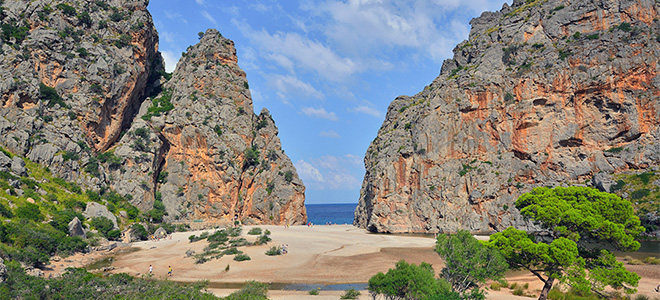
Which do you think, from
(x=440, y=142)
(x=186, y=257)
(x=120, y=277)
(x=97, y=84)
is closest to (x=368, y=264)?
(x=186, y=257)

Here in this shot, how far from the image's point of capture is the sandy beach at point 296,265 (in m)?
29.7

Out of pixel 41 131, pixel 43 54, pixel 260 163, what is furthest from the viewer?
pixel 260 163

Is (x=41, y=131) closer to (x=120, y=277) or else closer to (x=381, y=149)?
(x=120, y=277)

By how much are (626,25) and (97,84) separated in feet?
347

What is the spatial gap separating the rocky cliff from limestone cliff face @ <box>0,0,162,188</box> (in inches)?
7.5

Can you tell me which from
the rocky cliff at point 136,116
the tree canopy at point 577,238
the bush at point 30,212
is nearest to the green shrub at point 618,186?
the tree canopy at point 577,238

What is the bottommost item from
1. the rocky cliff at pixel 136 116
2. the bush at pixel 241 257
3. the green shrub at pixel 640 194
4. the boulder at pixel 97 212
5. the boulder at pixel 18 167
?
the bush at pixel 241 257

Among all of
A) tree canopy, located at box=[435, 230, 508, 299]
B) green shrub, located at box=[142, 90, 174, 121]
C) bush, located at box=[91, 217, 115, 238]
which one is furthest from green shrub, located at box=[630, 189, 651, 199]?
green shrub, located at box=[142, 90, 174, 121]

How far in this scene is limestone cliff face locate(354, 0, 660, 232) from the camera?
67.9 meters

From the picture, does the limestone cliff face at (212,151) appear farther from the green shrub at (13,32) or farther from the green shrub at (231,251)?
the green shrub at (231,251)

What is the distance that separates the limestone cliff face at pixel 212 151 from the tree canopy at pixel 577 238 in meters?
67.0

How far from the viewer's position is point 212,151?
82.2 metres

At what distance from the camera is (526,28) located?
80.8 m

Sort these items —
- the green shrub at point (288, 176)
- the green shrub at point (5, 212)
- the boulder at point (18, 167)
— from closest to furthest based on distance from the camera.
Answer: the green shrub at point (5, 212)
the boulder at point (18, 167)
the green shrub at point (288, 176)
